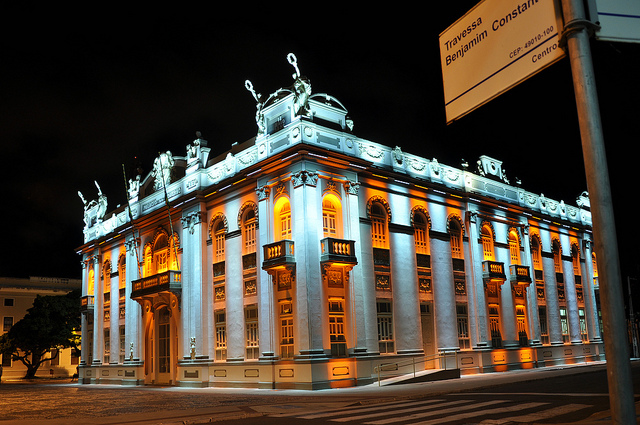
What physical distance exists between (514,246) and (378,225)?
13595 millimetres

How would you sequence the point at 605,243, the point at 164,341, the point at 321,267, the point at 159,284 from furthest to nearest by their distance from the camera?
the point at 164,341 → the point at 159,284 → the point at 321,267 → the point at 605,243

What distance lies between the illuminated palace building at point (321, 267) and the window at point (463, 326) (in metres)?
0.10

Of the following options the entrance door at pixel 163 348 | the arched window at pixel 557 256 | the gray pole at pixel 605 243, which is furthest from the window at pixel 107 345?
the gray pole at pixel 605 243

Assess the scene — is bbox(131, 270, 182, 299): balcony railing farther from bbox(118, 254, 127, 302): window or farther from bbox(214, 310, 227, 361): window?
bbox(118, 254, 127, 302): window

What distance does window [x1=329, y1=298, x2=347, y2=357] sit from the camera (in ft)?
86.7

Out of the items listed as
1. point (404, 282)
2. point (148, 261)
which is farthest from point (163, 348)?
point (404, 282)

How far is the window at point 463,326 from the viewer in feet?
108

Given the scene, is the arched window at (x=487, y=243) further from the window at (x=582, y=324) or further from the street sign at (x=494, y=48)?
the street sign at (x=494, y=48)

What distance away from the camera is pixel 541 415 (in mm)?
13164

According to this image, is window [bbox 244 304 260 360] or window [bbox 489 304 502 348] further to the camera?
window [bbox 489 304 502 348]

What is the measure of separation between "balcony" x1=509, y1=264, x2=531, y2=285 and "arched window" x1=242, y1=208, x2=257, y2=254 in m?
17.4

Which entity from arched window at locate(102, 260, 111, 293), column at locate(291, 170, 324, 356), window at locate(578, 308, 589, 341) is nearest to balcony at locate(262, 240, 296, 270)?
column at locate(291, 170, 324, 356)

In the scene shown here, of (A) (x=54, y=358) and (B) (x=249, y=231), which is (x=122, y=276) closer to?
(B) (x=249, y=231)

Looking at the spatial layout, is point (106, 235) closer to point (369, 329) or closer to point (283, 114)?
point (283, 114)
